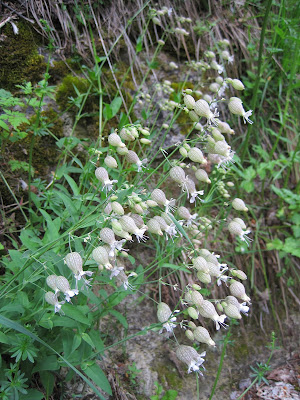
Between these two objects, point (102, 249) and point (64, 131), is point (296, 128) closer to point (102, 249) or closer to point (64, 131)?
point (64, 131)

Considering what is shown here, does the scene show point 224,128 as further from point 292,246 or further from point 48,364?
point 292,246

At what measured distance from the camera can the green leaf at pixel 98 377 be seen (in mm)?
2010

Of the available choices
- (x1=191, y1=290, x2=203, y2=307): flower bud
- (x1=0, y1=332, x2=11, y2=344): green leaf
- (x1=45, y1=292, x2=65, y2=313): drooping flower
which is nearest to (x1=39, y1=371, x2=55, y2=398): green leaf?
(x1=0, y1=332, x2=11, y2=344): green leaf

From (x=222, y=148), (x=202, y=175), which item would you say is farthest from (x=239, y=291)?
(x=222, y=148)

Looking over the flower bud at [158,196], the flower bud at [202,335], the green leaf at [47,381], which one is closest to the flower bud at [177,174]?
the flower bud at [158,196]

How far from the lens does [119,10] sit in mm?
3811

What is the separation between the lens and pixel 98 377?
2.04 meters

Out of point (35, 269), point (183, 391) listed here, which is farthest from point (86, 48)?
point (183, 391)

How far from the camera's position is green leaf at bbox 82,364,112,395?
2010 mm

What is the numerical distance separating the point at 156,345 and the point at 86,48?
290 cm

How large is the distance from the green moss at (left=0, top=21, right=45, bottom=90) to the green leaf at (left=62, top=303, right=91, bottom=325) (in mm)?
2130

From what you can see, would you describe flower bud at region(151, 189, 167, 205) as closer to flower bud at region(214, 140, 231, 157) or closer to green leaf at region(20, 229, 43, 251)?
flower bud at region(214, 140, 231, 157)

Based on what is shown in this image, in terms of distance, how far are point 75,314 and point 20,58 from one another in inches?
95.1

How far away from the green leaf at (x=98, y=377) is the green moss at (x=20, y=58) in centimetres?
243
